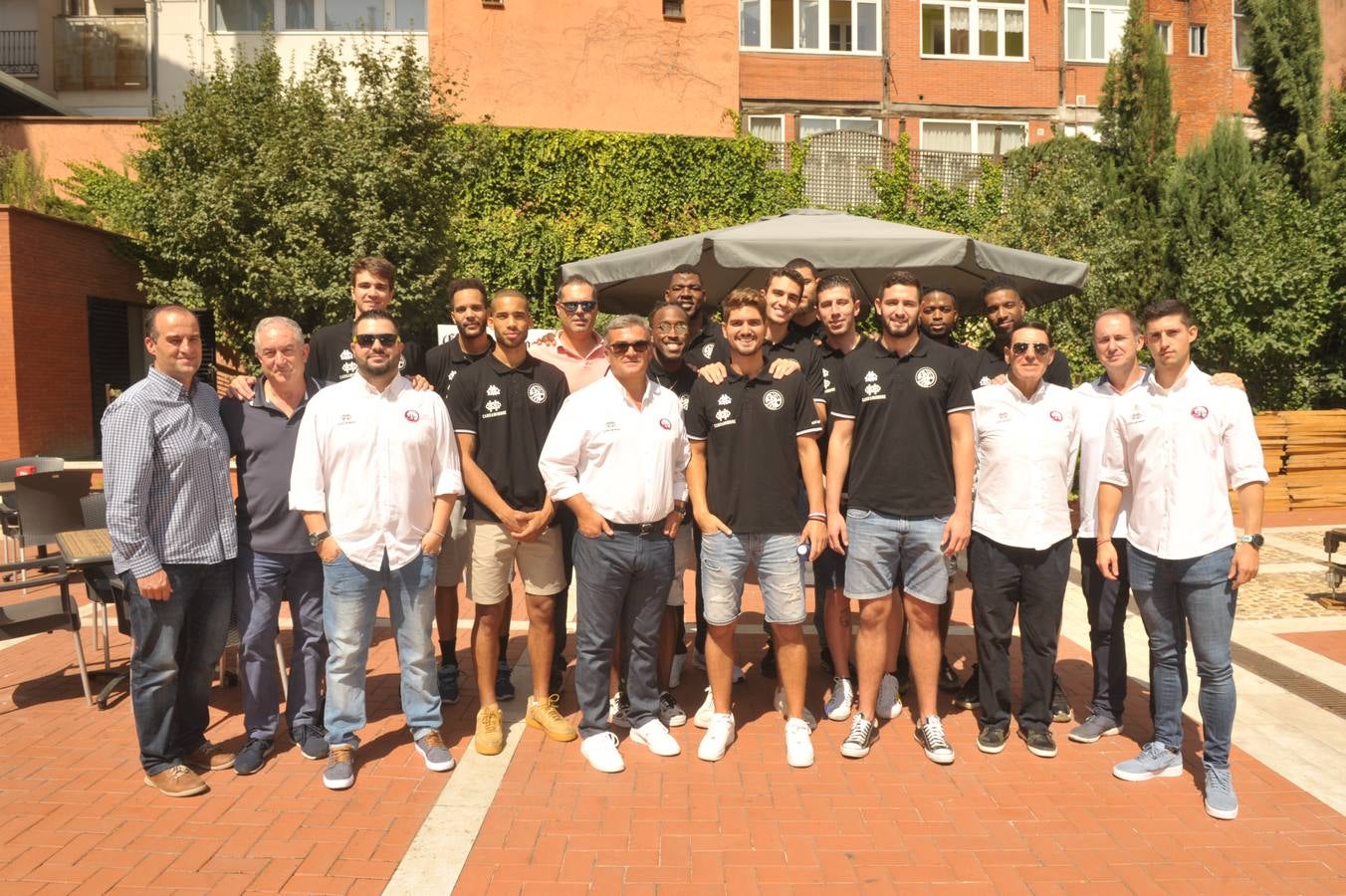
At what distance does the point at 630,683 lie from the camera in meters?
4.84

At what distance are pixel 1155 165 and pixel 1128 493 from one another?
18202 mm

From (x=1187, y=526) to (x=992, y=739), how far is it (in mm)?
1409

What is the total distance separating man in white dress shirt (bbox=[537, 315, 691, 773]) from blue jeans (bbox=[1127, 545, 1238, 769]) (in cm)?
224

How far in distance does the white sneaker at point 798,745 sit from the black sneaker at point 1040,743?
1.08 m

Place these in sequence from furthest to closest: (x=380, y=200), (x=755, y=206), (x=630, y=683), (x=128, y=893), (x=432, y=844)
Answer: (x=755, y=206) < (x=380, y=200) < (x=630, y=683) < (x=432, y=844) < (x=128, y=893)

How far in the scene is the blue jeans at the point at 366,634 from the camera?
14.5 feet

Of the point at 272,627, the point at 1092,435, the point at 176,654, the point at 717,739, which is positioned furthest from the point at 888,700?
the point at 176,654

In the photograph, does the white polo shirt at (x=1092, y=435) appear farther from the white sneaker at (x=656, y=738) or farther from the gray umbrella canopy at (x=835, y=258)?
the white sneaker at (x=656, y=738)

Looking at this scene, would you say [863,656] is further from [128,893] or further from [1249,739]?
[128,893]

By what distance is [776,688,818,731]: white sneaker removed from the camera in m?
4.96

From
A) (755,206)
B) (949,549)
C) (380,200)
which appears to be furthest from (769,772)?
(755,206)

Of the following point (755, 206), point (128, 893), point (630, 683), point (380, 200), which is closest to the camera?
Answer: point (128, 893)

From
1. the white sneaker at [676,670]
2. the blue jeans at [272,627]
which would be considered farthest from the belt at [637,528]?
the blue jeans at [272,627]

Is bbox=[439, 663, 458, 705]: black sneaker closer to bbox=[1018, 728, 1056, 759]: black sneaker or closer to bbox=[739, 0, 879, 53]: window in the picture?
bbox=[1018, 728, 1056, 759]: black sneaker
